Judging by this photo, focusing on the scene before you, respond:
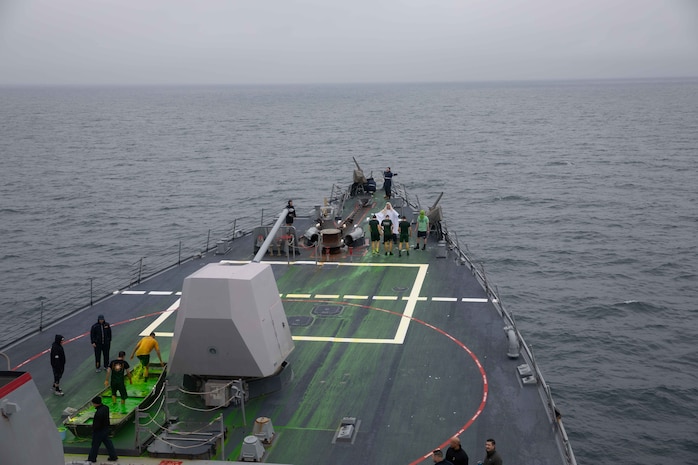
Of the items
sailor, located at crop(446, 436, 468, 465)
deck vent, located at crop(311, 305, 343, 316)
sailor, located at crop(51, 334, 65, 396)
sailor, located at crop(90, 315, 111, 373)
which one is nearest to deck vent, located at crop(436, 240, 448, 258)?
deck vent, located at crop(311, 305, 343, 316)

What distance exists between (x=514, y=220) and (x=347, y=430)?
41.9m

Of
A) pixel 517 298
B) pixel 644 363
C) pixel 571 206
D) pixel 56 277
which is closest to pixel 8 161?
pixel 56 277

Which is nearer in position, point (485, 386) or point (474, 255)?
point (485, 386)

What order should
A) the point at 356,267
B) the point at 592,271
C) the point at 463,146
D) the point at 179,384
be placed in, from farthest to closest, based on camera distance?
the point at 463,146
the point at 592,271
the point at 356,267
the point at 179,384

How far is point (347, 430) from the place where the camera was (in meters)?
14.5

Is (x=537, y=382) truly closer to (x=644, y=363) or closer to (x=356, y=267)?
(x=356, y=267)

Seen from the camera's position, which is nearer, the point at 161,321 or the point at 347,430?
the point at 347,430

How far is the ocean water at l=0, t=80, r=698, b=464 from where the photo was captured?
26.6 m

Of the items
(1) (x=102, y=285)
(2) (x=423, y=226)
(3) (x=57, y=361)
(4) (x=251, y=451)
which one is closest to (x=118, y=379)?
(3) (x=57, y=361)

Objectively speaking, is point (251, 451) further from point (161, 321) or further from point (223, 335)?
point (161, 321)

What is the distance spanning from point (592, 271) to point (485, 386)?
83.4 feet

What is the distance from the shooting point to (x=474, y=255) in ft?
142

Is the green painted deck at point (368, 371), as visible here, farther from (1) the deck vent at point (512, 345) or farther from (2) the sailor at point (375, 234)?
(2) the sailor at point (375, 234)

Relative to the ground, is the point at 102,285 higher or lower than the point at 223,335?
lower
